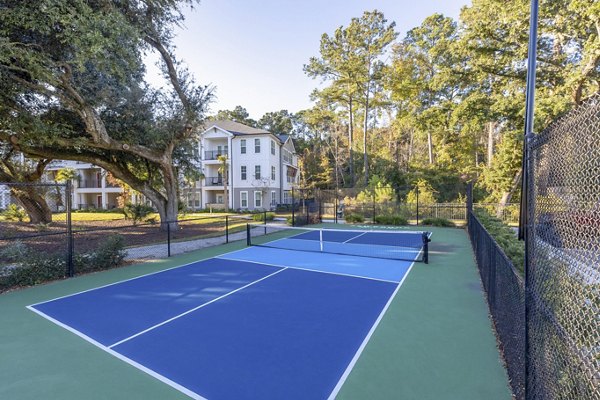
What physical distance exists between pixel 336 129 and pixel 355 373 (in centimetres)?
4124

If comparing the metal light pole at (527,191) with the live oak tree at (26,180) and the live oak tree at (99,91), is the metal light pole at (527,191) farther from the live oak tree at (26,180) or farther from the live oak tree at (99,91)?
the live oak tree at (26,180)

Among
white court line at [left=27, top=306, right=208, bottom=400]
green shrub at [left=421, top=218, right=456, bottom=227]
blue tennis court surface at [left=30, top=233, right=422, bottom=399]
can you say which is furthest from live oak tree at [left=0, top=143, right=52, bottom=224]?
green shrub at [left=421, top=218, right=456, bottom=227]

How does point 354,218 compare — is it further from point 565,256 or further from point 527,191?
point 565,256

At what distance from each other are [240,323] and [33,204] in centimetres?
2022

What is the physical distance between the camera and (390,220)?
20578 millimetres

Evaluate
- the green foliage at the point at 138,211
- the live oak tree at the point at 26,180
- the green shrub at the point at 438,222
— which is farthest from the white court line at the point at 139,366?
the green shrub at the point at 438,222

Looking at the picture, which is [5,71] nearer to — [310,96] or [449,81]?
[449,81]

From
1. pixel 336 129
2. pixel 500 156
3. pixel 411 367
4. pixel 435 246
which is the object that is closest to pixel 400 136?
pixel 336 129

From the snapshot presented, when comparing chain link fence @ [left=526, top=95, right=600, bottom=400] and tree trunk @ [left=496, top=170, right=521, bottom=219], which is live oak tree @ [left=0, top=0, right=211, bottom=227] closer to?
chain link fence @ [left=526, top=95, right=600, bottom=400]

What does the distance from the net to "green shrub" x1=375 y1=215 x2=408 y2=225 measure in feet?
13.8

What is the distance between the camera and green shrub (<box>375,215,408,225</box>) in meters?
20.3

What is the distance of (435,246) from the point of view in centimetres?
1241

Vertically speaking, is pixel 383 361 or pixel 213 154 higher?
pixel 213 154

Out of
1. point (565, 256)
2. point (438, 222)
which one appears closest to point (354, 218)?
point (438, 222)
